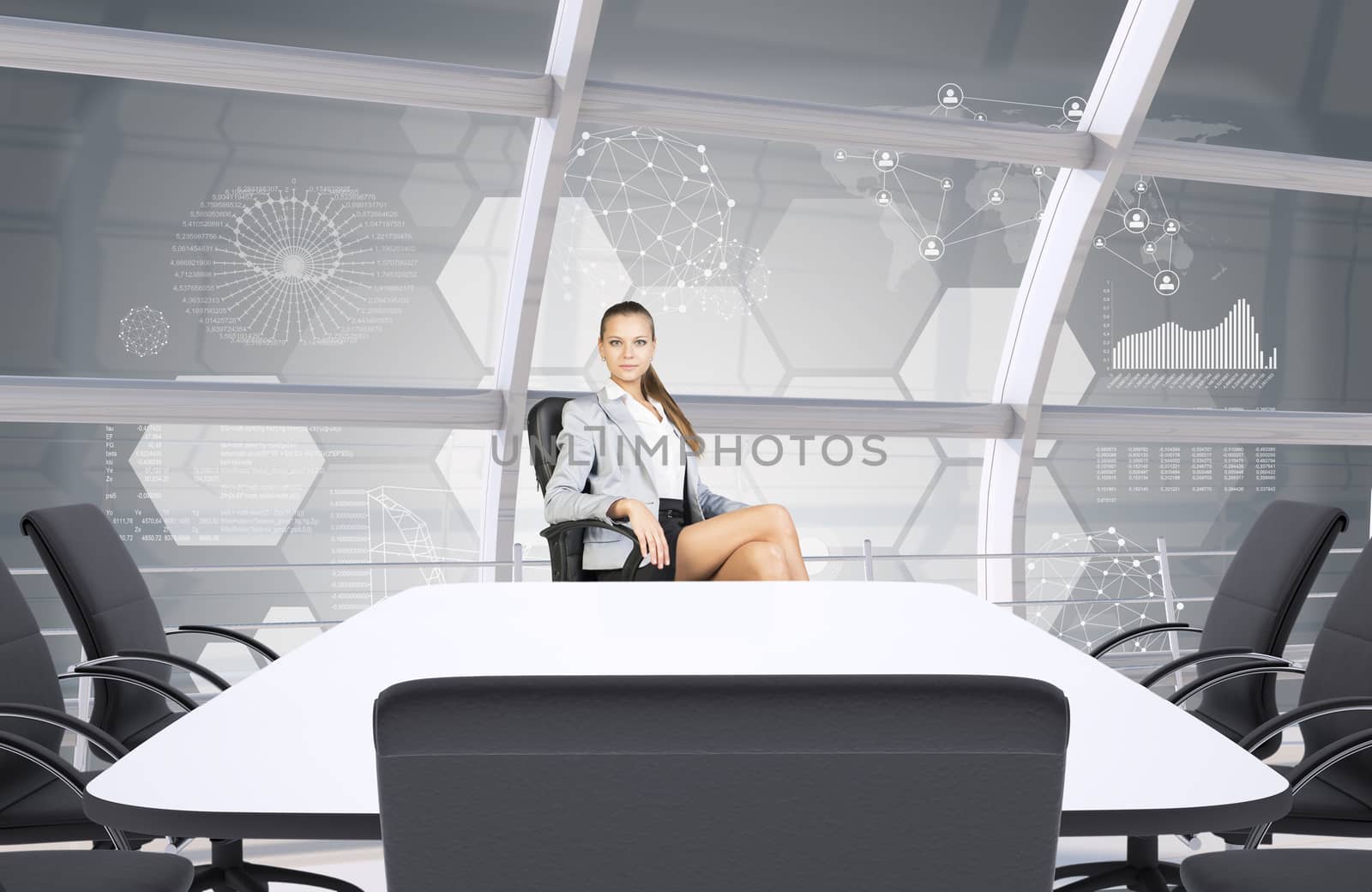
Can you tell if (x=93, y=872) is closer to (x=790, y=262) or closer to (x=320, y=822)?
(x=320, y=822)

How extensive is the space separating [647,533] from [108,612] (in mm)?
1225

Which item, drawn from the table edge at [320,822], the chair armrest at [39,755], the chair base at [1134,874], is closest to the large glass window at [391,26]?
the chair armrest at [39,755]

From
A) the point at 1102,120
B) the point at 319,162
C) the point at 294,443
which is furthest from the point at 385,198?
the point at 1102,120

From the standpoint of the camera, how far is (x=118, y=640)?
2.03m

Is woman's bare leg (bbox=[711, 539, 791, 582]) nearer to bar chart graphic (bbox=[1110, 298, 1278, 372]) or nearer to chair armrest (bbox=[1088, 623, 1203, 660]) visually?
chair armrest (bbox=[1088, 623, 1203, 660])

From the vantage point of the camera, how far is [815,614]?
1.67m

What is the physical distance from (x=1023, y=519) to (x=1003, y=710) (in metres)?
4.34

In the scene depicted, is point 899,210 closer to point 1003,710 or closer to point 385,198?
point 385,198

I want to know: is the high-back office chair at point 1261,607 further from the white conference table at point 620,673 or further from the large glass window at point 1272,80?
the large glass window at point 1272,80

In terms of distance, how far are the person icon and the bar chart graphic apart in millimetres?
1380

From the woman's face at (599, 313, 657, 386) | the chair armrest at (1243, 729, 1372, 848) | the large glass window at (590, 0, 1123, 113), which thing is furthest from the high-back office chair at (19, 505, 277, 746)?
the large glass window at (590, 0, 1123, 113)

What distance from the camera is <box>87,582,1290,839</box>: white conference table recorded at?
2.60 ft

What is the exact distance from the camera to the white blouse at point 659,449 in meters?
3.18
